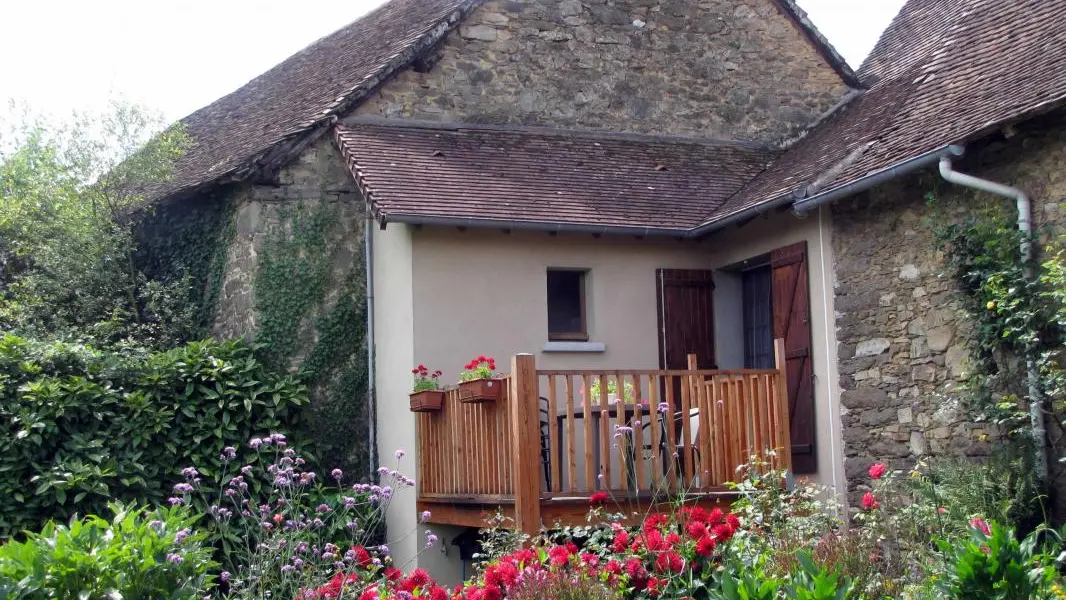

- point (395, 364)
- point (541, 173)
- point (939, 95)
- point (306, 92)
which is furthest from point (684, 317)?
point (306, 92)

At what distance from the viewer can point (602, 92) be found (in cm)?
1398

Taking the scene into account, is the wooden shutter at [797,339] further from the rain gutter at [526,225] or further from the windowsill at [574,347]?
the windowsill at [574,347]

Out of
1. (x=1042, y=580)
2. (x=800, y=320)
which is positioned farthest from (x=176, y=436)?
(x=1042, y=580)

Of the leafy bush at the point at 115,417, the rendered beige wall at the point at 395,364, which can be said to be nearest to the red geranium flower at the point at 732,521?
the rendered beige wall at the point at 395,364

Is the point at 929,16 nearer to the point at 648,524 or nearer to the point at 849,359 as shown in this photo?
the point at 849,359

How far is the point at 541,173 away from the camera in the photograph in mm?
12758

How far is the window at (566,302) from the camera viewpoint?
12.5 meters

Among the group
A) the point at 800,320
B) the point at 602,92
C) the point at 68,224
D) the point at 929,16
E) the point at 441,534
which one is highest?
the point at 929,16

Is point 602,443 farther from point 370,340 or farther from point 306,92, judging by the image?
point 306,92

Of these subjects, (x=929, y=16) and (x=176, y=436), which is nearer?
(x=176, y=436)

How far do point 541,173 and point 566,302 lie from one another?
4.12ft

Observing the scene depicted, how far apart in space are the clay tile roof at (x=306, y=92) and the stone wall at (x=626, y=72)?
25cm

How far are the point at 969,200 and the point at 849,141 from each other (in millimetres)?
2570

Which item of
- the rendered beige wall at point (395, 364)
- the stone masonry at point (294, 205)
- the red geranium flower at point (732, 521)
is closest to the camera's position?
the red geranium flower at point (732, 521)
